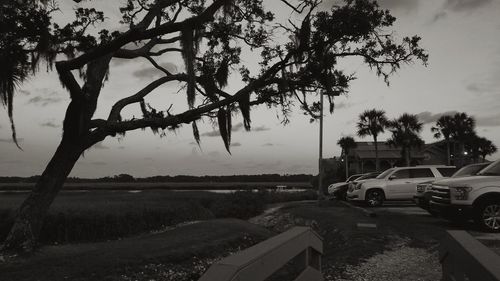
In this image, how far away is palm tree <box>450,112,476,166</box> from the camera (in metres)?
64.2

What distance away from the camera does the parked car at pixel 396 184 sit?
21.5 meters

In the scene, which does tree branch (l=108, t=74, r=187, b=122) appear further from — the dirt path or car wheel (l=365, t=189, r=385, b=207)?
car wheel (l=365, t=189, r=385, b=207)

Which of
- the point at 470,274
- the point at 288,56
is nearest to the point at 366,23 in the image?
the point at 288,56

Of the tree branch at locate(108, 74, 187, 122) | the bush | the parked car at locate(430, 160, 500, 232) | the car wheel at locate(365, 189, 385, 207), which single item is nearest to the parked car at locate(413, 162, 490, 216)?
the parked car at locate(430, 160, 500, 232)

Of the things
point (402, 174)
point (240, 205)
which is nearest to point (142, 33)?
point (402, 174)

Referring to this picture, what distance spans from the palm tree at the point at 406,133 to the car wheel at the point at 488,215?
47.3 m

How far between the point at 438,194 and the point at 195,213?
39.2 ft

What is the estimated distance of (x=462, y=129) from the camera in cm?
6425

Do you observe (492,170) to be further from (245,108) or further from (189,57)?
(189,57)

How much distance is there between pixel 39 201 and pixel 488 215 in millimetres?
11802

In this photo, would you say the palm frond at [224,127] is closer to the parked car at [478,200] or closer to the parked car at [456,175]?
the parked car at [478,200]

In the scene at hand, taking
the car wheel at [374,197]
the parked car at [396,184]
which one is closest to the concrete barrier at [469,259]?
the parked car at [396,184]

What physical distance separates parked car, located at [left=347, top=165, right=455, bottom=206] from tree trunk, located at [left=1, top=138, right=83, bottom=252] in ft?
48.2

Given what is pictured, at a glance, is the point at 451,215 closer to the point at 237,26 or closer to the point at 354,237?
the point at 354,237
